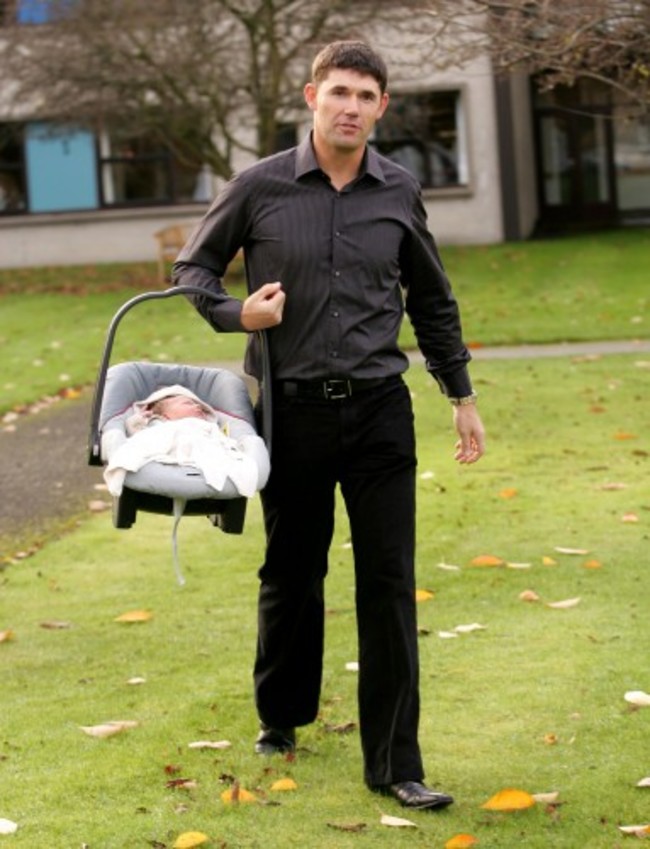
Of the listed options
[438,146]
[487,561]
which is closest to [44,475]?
[487,561]

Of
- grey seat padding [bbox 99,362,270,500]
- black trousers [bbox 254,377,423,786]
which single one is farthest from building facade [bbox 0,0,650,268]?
black trousers [bbox 254,377,423,786]

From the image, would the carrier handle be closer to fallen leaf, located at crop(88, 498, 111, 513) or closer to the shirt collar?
the shirt collar

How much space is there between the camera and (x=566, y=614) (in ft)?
26.6

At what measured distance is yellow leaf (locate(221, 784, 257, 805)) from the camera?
225 inches

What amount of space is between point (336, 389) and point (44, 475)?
7437 mm

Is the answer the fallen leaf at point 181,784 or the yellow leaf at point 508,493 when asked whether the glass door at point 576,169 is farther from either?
the fallen leaf at point 181,784

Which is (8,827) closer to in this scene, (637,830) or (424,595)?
(637,830)

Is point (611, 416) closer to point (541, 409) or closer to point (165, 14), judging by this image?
point (541, 409)

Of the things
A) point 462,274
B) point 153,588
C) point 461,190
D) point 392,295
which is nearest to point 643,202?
point 461,190

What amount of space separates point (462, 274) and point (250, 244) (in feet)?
80.9

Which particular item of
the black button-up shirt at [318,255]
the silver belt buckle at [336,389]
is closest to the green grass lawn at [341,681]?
the silver belt buckle at [336,389]

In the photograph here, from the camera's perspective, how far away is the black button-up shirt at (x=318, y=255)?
568 centimetres

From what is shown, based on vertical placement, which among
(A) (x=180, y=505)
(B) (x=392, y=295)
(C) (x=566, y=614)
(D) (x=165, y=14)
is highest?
(D) (x=165, y=14)

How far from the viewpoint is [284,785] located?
588 cm
